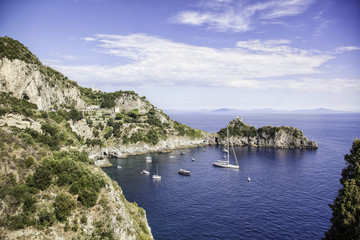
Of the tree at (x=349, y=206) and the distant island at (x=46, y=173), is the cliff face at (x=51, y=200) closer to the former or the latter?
the distant island at (x=46, y=173)

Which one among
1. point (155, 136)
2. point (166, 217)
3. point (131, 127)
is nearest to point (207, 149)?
point (155, 136)

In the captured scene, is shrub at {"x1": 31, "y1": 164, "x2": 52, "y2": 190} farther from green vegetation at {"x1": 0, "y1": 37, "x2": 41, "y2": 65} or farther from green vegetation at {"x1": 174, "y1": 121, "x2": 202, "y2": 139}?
green vegetation at {"x1": 174, "y1": 121, "x2": 202, "y2": 139}

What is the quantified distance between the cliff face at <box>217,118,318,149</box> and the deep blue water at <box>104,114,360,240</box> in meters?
23.7

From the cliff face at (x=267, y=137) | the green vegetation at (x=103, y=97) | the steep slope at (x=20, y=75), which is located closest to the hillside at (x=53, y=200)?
the steep slope at (x=20, y=75)

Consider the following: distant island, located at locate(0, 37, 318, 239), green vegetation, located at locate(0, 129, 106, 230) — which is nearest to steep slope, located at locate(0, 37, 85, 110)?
distant island, located at locate(0, 37, 318, 239)

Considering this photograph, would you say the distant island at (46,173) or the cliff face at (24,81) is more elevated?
the cliff face at (24,81)

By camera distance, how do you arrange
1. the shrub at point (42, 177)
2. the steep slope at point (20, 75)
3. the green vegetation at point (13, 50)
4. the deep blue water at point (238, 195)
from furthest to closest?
the green vegetation at point (13, 50)
the steep slope at point (20, 75)
the deep blue water at point (238, 195)
the shrub at point (42, 177)

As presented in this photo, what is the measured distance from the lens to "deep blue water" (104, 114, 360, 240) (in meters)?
47.9

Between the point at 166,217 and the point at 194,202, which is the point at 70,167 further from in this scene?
the point at 194,202

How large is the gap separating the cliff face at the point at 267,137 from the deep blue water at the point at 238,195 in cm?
2368

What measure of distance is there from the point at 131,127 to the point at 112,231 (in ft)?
356

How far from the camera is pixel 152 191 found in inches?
2781

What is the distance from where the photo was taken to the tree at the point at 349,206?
28.1 m

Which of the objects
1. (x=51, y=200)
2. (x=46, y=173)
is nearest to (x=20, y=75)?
(x=46, y=173)
